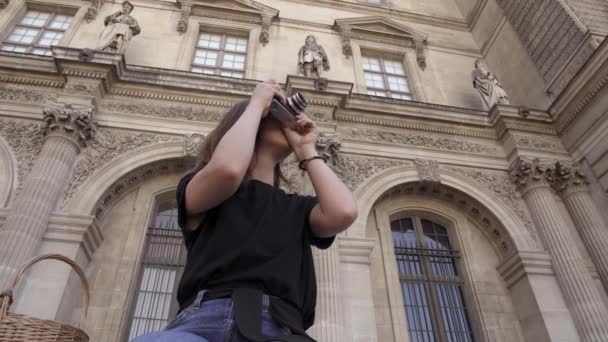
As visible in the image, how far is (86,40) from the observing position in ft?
33.5

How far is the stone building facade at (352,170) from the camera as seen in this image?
686 centimetres

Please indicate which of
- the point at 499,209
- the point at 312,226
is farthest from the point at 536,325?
the point at 312,226

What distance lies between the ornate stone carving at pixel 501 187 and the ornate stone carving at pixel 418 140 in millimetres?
588

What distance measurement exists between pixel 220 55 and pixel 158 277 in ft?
20.6

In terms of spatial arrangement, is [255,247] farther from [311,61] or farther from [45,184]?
[311,61]

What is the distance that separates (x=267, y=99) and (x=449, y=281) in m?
7.84

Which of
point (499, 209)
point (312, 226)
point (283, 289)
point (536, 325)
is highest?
point (499, 209)

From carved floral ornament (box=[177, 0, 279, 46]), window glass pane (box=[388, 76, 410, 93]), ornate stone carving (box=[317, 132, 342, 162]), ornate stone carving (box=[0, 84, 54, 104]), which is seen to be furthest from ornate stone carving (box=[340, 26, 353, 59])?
ornate stone carving (box=[0, 84, 54, 104])

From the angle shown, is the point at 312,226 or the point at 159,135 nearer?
the point at 312,226

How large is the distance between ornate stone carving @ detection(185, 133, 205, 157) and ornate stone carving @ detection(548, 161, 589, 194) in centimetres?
768

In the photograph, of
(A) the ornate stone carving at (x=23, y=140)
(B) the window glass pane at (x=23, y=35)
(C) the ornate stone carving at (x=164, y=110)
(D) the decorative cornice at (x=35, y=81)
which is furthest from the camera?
(B) the window glass pane at (x=23, y=35)

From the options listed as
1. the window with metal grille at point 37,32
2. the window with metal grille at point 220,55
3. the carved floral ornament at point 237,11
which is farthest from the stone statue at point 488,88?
the window with metal grille at point 37,32

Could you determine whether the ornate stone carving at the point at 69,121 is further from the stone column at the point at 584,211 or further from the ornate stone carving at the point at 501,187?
the stone column at the point at 584,211

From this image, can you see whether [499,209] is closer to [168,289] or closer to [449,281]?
[449,281]
